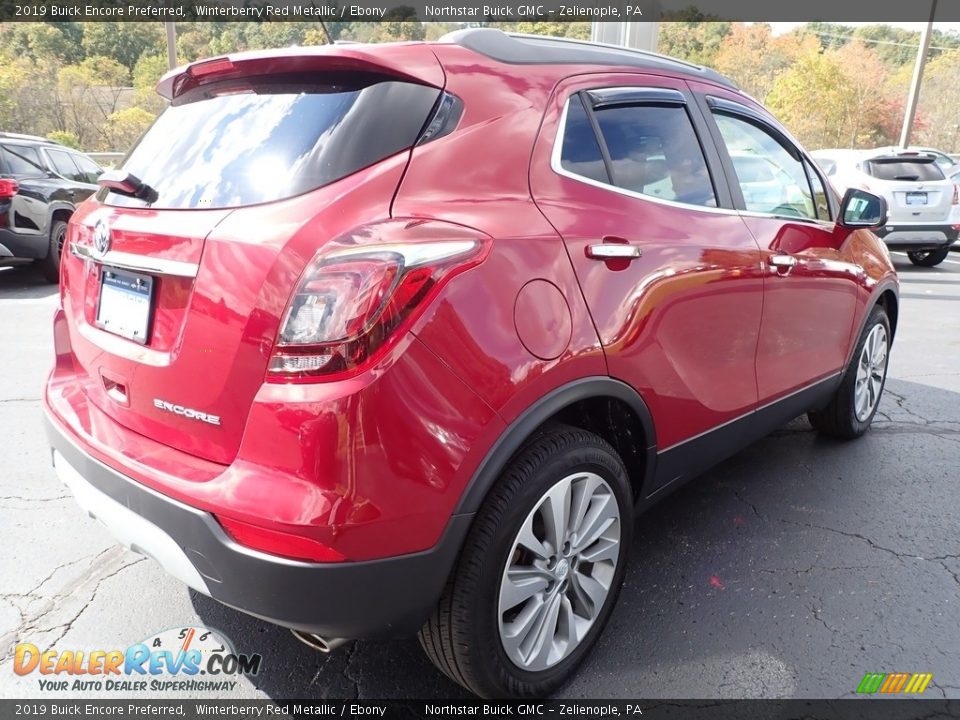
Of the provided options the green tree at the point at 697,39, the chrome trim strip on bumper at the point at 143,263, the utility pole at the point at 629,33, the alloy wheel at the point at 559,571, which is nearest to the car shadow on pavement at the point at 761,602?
the alloy wheel at the point at 559,571

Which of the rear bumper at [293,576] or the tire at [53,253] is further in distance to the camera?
the tire at [53,253]

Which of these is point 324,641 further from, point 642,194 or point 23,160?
point 23,160

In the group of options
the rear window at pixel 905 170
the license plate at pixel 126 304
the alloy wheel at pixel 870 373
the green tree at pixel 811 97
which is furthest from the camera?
the green tree at pixel 811 97

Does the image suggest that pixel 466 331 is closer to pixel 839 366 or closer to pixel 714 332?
pixel 714 332

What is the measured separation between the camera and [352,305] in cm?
149

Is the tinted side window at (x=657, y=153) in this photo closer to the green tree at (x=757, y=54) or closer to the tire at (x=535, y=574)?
the tire at (x=535, y=574)

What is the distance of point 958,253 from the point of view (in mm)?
14062

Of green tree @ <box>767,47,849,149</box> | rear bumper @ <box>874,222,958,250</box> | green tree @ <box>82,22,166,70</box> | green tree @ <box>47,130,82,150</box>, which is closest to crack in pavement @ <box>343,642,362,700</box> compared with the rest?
rear bumper @ <box>874,222,958,250</box>

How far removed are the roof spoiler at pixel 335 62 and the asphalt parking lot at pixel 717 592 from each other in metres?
1.32

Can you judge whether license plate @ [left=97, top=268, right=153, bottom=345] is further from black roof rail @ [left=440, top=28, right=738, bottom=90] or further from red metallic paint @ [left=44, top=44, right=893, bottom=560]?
black roof rail @ [left=440, top=28, right=738, bottom=90]

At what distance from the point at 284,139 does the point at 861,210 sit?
278 cm

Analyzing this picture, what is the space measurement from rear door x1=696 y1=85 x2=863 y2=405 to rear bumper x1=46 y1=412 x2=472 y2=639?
5.84 feet

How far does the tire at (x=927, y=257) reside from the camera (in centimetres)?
1166

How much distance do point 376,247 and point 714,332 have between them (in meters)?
1.42
